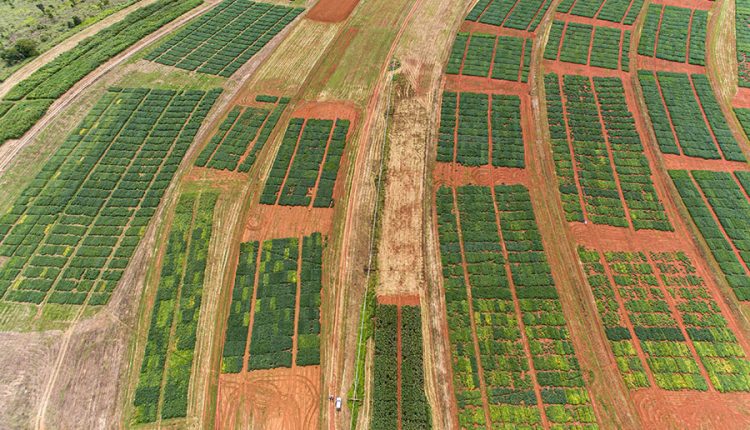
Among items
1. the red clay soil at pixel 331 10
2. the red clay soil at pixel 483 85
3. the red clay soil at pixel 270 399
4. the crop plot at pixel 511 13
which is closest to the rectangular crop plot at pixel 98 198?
the red clay soil at pixel 270 399

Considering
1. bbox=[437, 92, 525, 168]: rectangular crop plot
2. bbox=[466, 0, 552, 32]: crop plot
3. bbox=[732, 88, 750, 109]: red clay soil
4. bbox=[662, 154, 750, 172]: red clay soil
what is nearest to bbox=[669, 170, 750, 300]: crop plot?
bbox=[662, 154, 750, 172]: red clay soil

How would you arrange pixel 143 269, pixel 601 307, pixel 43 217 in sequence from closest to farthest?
1. pixel 601 307
2. pixel 143 269
3. pixel 43 217

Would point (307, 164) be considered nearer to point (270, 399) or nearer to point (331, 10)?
point (270, 399)

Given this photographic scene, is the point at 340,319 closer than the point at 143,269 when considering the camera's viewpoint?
Yes

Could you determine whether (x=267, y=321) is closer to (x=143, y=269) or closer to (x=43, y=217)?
(x=143, y=269)

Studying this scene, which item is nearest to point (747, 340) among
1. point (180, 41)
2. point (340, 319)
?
point (340, 319)

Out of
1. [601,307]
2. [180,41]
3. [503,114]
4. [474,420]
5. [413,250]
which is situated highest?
[180,41]

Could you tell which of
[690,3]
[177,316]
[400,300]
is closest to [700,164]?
[400,300]
